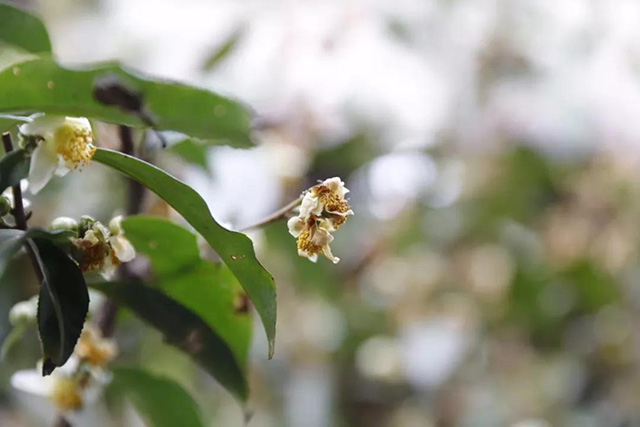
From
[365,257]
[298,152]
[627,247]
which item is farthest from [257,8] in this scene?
[627,247]

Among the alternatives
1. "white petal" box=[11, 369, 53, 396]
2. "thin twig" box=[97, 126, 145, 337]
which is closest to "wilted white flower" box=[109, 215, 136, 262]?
"thin twig" box=[97, 126, 145, 337]

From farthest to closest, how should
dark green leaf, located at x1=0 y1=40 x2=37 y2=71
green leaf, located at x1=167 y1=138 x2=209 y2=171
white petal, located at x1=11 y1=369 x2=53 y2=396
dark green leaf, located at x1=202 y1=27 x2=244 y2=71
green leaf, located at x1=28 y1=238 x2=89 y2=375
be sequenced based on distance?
dark green leaf, located at x1=202 y1=27 x2=244 y2=71, green leaf, located at x1=167 y1=138 x2=209 y2=171, white petal, located at x1=11 y1=369 x2=53 y2=396, dark green leaf, located at x1=0 y1=40 x2=37 y2=71, green leaf, located at x1=28 y1=238 x2=89 y2=375

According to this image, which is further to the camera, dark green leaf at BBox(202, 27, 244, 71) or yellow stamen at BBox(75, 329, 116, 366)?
dark green leaf at BBox(202, 27, 244, 71)

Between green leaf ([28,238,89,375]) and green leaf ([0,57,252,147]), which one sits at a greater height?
green leaf ([0,57,252,147])

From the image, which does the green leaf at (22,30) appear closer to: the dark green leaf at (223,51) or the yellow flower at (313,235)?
the yellow flower at (313,235)

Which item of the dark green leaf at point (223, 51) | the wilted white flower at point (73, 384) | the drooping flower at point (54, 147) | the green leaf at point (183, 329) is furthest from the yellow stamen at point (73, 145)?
the dark green leaf at point (223, 51)

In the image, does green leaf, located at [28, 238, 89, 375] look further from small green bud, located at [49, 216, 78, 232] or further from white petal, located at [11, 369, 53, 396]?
white petal, located at [11, 369, 53, 396]

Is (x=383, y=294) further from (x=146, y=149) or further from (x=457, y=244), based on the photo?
(x=146, y=149)
